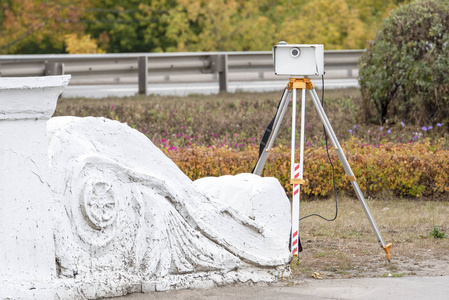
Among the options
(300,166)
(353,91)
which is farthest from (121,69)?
(300,166)

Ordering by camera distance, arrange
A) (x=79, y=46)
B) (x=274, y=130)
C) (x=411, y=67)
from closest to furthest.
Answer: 1. (x=274, y=130)
2. (x=411, y=67)
3. (x=79, y=46)

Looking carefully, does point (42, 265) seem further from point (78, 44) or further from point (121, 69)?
point (78, 44)

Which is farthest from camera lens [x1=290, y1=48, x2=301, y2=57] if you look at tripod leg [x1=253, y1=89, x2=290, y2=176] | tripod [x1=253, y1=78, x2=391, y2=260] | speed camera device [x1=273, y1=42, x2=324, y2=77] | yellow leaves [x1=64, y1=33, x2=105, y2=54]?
yellow leaves [x1=64, y1=33, x2=105, y2=54]

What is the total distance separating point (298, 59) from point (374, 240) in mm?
1936

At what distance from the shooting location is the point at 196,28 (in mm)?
24109

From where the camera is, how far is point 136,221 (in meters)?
4.50

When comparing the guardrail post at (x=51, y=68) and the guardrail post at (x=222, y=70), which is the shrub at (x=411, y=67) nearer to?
the guardrail post at (x=222, y=70)

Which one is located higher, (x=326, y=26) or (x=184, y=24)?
(x=184, y=24)

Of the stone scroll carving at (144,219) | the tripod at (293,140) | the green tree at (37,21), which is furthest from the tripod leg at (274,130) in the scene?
the green tree at (37,21)

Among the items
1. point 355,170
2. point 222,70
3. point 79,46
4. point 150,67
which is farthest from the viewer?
point 79,46

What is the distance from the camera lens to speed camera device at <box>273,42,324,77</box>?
550 centimetres

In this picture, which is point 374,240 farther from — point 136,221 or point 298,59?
point 136,221

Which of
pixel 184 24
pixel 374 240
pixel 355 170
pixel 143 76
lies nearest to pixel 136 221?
pixel 374 240

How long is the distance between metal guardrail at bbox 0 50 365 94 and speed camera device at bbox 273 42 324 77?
320 inches
